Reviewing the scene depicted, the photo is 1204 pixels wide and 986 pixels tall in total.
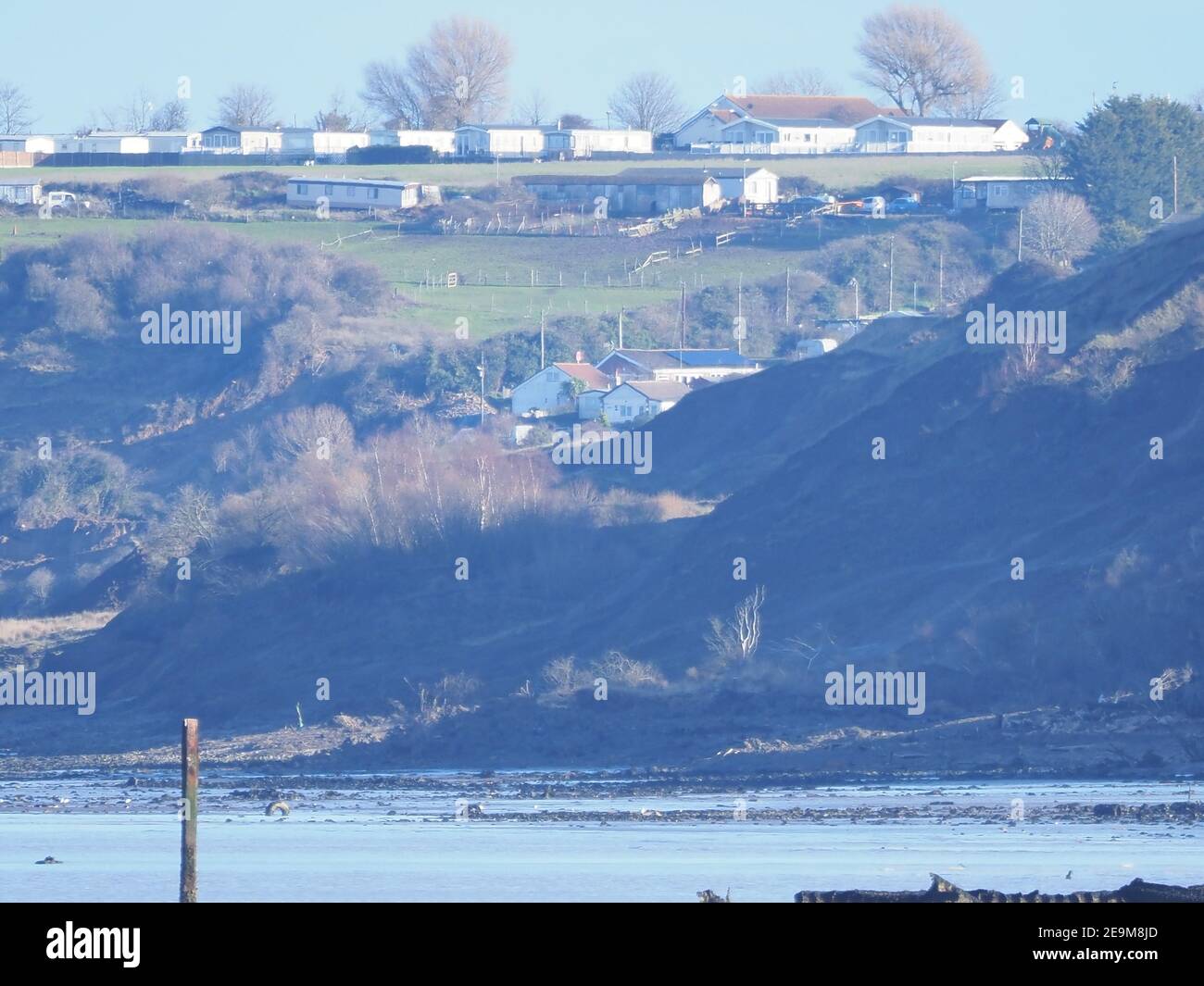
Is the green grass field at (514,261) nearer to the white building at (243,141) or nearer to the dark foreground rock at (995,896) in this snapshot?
the white building at (243,141)

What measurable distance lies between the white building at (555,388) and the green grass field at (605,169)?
98.8 feet

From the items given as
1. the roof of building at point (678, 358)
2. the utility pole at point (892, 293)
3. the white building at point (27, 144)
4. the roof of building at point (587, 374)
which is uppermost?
the white building at point (27, 144)

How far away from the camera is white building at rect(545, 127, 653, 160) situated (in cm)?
12122

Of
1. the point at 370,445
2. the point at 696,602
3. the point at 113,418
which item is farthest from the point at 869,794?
the point at 113,418

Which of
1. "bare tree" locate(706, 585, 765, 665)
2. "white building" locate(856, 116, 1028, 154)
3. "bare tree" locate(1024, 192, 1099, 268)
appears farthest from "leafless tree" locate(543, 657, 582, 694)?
"white building" locate(856, 116, 1028, 154)

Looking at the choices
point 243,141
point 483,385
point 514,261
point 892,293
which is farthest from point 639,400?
point 243,141

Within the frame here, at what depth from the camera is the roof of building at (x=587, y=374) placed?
250 ft

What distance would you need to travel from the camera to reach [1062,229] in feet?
276

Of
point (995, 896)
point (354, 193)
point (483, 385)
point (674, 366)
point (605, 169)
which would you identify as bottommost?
point (995, 896)

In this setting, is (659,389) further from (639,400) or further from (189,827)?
(189,827)

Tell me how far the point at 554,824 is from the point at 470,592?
20.9m

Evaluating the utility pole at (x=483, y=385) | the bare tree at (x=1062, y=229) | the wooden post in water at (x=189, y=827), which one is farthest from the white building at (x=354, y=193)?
the wooden post in water at (x=189, y=827)

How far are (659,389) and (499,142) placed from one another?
49.7 metres

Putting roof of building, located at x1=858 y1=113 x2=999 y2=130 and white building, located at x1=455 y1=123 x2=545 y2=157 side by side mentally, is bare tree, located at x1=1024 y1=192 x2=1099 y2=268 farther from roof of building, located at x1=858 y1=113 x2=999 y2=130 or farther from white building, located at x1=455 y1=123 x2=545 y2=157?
white building, located at x1=455 y1=123 x2=545 y2=157
